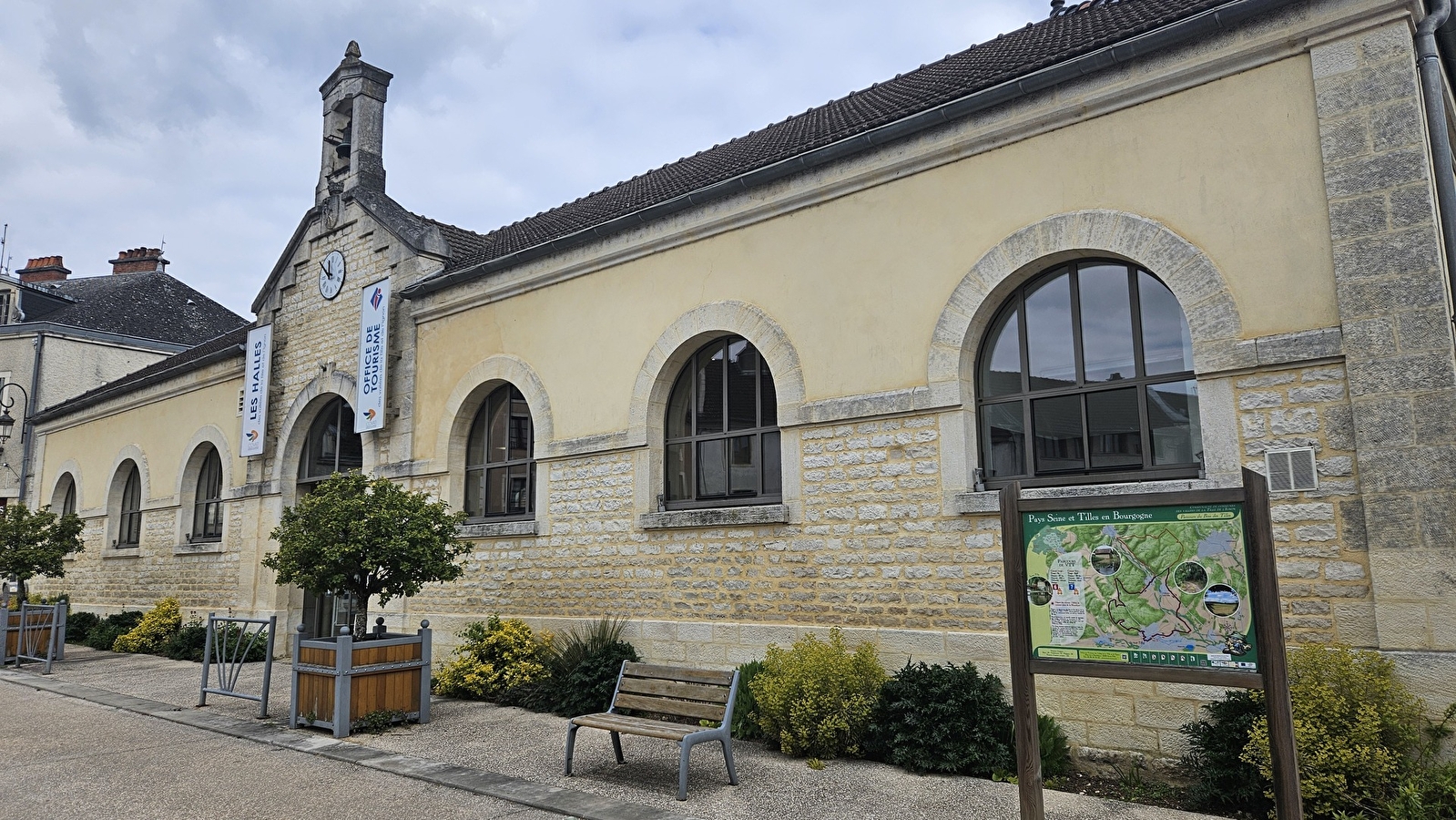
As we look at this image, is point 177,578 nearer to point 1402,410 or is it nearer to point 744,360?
point 744,360

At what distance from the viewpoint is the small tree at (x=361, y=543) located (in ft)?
27.2

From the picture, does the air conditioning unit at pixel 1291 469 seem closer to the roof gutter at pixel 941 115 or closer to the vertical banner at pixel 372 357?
the roof gutter at pixel 941 115

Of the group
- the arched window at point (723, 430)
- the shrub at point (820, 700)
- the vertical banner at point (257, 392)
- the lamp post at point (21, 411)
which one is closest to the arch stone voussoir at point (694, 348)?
the arched window at point (723, 430)

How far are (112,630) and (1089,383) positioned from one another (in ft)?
54.1

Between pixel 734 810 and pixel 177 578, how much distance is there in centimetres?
1425

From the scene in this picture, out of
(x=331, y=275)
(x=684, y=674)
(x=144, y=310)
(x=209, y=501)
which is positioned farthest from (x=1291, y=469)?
(x=144, y=310)

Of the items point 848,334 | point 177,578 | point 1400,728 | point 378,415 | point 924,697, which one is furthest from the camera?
point 177,578

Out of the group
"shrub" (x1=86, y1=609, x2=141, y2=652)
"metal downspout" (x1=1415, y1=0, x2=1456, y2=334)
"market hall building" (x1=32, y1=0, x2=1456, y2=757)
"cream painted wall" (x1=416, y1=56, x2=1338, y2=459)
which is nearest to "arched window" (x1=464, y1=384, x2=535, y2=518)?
"market hall building" (x1=32, y1=0, x2=1456, y2=757)

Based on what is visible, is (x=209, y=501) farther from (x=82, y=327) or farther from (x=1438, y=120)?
(x=1438, y=120)

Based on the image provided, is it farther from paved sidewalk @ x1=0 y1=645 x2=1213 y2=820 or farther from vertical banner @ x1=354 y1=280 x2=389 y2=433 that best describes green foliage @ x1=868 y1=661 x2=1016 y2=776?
vertical banner @ x1=354 y1=280 x2=389 y2=433

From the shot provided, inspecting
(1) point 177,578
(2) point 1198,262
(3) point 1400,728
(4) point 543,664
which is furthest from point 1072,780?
(1) point 177,578

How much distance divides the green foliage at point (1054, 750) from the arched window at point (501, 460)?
21.0 feet

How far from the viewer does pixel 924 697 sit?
665 cm

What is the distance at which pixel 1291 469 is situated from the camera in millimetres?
5832
